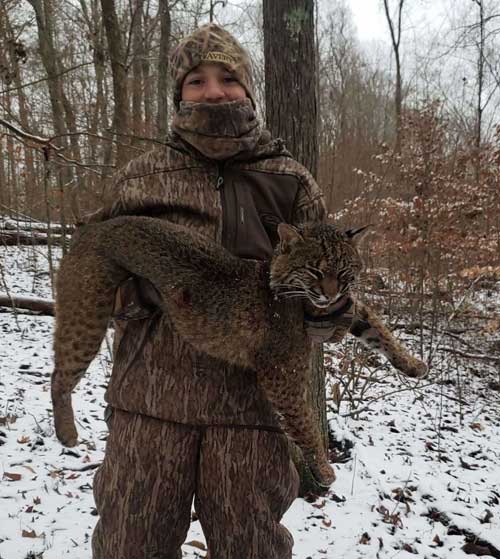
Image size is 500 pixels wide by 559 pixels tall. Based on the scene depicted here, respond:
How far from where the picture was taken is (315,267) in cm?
228

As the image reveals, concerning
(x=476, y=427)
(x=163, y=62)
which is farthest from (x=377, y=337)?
(x=163, y=62)

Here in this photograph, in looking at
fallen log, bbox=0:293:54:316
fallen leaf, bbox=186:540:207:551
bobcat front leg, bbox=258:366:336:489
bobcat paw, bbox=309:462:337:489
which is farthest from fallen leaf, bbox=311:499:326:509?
fallen log, bbox=0:293:54:316

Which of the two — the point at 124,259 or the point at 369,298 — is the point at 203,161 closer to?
the point at 124,259

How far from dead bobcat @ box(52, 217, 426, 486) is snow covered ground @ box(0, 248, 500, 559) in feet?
6.03

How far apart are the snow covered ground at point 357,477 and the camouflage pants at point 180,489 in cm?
172

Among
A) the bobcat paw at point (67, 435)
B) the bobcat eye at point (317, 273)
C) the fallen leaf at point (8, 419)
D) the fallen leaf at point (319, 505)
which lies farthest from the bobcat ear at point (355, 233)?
the fallen leaf at point (8, 419)

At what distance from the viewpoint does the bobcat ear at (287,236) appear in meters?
2.09

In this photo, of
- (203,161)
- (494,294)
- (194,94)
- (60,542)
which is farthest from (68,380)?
(494,294)

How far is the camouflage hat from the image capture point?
2051 mm

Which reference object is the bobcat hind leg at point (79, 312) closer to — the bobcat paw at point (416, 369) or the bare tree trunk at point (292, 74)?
the bobcat paw at point (416, 369)

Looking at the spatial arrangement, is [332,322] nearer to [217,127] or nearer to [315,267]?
[315,267]

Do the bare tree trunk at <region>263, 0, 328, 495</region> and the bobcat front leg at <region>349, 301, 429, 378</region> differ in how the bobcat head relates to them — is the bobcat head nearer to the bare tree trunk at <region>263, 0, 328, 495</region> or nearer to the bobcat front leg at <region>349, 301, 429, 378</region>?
the bobcat front leg at <region>349, 301, 429, 378</region>

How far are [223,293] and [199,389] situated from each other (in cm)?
48

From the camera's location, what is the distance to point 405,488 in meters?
4.49
